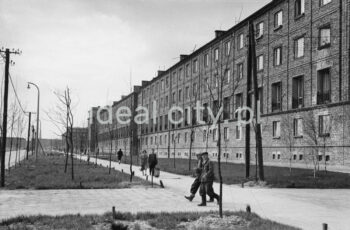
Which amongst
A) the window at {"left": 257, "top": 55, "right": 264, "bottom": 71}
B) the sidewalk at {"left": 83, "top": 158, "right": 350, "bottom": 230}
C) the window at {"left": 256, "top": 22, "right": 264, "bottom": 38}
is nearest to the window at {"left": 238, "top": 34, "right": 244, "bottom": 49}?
the window at {"left": 256, "top": 22, "right": 264, "bottom": 38}

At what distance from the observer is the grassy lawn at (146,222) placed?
8.28 metres

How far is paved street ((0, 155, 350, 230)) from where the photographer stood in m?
10.1

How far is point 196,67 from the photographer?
5203 cm

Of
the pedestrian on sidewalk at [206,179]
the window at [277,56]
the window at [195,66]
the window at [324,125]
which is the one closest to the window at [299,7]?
the window at [277,56]

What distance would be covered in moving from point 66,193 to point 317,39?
67.5ft

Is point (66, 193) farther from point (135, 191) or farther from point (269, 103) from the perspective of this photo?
point (269, 103)

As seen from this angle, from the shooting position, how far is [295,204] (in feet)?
40.6

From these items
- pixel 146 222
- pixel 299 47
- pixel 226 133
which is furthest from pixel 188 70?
pixel 146 222

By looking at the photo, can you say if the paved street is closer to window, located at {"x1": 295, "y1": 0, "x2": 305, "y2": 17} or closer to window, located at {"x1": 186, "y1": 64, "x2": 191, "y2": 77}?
window, located at {"x1": 295, "y1": 0, "x2": 305, "y2": 17}

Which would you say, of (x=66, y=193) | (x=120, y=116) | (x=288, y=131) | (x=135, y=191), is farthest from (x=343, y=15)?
(x=120, y=116)

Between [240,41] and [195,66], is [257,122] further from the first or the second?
[195,66]

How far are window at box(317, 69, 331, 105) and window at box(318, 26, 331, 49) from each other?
166cm

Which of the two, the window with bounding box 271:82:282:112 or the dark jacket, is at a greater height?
the window with bounding box 271:82:282:112

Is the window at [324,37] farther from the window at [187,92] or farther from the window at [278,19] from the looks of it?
the window at [187,92]
